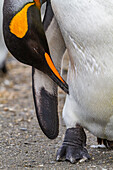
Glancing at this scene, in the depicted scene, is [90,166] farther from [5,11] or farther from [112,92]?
[5,11]

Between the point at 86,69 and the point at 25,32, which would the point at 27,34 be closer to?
the point at 25,32

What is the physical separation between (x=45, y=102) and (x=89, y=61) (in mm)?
507

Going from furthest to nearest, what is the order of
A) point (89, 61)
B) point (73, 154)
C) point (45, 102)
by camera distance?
point (45, 102) → point (73, 154) → point (89, 61)

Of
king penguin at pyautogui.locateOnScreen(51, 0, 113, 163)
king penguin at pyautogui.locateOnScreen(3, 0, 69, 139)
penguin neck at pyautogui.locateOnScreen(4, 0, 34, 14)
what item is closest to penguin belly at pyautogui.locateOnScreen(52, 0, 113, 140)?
king penguin at pyautogui.locateOnScreen(51, 0, 113, 163)

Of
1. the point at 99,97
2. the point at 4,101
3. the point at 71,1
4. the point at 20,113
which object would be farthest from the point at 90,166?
the point at 4,101

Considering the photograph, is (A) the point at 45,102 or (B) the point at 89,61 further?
(A) the point at 45,102

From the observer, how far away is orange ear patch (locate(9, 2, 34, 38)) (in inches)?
82.4

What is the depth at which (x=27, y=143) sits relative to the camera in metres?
3.11

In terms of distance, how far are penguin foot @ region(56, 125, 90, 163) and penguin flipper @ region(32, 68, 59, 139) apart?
0.11 m

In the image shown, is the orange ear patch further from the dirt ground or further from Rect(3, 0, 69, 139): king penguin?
the dirt ground

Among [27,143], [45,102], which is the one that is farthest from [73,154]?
[27,143]

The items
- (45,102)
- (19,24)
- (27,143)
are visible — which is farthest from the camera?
(27,143)

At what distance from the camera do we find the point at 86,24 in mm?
2215

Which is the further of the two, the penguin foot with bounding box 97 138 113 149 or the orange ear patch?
the penguin foot with bounding box 97 138 113 149
